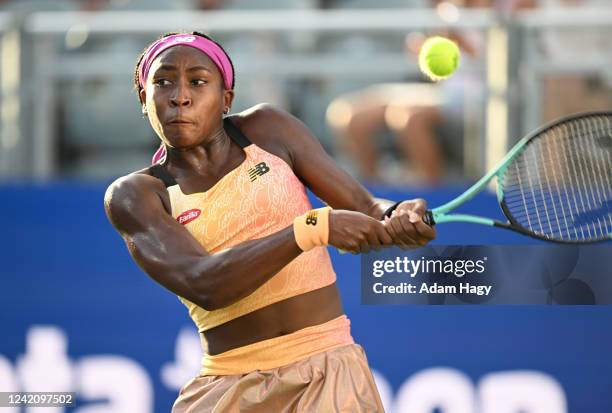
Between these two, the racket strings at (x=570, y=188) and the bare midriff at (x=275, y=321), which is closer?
the bare midriff at (x=275, y=321)

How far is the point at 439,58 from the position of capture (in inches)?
140

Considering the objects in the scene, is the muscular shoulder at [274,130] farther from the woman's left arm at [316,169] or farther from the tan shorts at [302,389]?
the tan shorts at [302,389]

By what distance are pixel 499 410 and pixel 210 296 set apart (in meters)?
2.28

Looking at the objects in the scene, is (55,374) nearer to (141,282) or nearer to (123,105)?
(141,282)

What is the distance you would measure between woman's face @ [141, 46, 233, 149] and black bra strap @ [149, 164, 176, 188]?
11cm

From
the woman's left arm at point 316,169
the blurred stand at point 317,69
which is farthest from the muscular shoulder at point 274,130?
the blurred stand at point 317,69

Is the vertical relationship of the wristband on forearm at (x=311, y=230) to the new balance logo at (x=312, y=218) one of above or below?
below

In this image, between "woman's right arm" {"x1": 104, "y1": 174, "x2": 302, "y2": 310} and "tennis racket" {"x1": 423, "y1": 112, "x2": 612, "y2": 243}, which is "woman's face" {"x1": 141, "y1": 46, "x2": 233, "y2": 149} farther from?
"tennis racket" {"x1": 423, "y1": 112, "x2": 612, "y2": 243}

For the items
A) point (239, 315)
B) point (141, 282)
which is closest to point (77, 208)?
point (141, 282)

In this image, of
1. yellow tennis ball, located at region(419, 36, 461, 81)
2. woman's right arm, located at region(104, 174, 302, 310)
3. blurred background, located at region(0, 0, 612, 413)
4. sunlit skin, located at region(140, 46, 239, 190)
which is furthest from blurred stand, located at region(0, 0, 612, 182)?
woman's right arm, located at region(104, 174, 302, 310)

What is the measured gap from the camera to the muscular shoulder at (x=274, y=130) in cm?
334

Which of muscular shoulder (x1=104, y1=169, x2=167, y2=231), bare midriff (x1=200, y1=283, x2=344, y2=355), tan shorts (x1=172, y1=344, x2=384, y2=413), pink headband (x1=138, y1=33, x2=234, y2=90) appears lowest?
tan shorts (x1=172, y1=344, x2=384, y2=413)

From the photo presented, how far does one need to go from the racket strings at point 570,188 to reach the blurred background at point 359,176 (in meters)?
1.23

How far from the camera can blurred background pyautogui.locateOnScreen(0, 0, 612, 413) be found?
497cm
